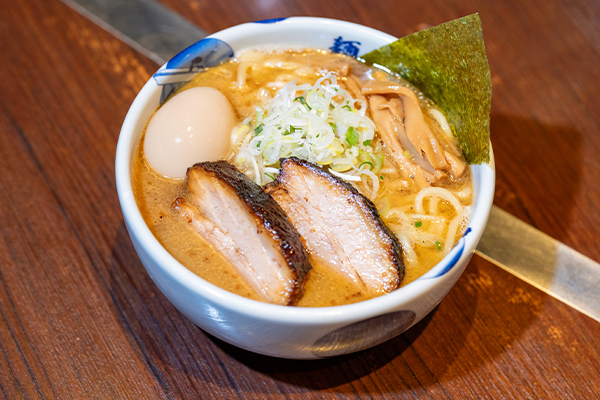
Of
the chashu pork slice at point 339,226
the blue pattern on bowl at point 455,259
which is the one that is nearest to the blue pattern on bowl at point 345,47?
the chashu pork slice at point 339,226

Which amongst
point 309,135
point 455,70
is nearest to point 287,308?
point 309,135

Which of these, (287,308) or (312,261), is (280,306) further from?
(312,261)

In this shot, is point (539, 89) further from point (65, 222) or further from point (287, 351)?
point (65, 222)

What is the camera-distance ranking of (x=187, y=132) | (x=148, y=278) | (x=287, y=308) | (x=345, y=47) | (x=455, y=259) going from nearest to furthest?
(x=287, y=308) → (x=455, y=259) → (x=187, y=132) → (x=148, y=278) → (x=345, y=47)

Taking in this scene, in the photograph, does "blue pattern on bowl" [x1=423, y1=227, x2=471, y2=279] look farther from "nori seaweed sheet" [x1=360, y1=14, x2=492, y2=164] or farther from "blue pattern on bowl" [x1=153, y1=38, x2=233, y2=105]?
"blue pattern on bowl" [x1=153, y1=38, x2=233, y2=105]

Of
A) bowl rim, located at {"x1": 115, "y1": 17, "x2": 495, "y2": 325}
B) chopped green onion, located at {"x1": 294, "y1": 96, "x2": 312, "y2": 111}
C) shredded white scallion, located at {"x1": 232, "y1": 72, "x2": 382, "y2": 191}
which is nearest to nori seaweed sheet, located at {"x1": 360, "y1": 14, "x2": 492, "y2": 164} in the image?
bowl rim, located at {"x1": 115, "y1": 17, "x2": 495, "y2": 325}

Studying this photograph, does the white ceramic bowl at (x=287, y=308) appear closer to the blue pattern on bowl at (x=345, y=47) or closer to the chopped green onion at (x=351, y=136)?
the chopped green onion at (x=351, y=136)

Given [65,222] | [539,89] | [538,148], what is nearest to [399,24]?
[539,89]
